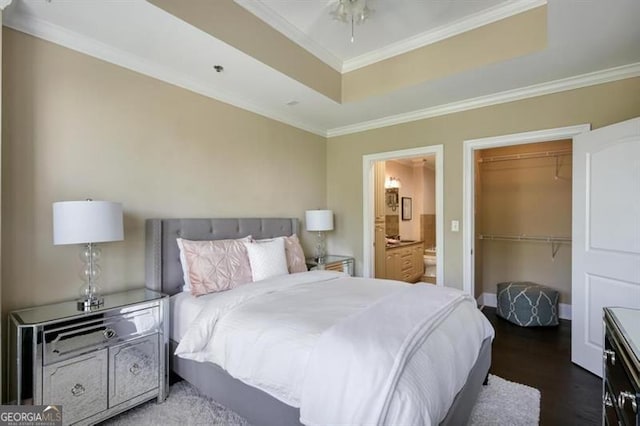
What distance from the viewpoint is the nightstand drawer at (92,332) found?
1.78 meters

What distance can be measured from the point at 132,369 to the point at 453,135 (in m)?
3.76

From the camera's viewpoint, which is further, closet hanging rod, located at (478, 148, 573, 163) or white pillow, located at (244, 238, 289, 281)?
closet hanging rod, located at (478, 148, 573, 163)

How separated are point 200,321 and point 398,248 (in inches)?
164

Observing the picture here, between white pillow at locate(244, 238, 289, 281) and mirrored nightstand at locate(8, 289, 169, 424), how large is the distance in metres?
0.79

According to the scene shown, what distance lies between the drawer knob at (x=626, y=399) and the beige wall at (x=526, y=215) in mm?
3722

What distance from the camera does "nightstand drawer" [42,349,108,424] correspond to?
1.77 metres

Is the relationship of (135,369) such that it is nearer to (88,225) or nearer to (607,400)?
(88,225)

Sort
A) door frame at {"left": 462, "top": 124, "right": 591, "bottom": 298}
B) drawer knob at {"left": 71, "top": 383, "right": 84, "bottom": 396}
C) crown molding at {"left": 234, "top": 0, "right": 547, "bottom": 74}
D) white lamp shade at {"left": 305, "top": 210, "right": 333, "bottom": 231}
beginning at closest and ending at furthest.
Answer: drawer knob at {"left": 71, "top": 383, "right": 84, "bottom": 396} → crown molding at {"left": 234, "top": 0, "right": 547, "bottom": 74} → door frame at {"left": 462, "top": 124, "right": 591, "bottom": 298} → white lamp shade at {"left": 305, "top": 210, "right": 333, "bottom": 231}

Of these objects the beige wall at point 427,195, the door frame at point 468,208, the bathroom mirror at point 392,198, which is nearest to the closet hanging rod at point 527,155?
the door frame at point 468,208

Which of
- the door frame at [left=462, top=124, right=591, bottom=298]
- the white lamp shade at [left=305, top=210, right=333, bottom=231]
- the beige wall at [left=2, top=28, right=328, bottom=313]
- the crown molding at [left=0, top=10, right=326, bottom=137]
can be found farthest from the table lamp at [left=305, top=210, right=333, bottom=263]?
the door frame at [left=462, top=124, right=591, bottom=298]

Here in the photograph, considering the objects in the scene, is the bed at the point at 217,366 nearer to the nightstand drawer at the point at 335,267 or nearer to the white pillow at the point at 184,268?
the white pillow at the point at 184,268

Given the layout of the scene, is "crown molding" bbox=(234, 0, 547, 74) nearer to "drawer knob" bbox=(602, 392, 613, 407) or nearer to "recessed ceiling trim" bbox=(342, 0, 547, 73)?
"recessed ceiling trim" bbox=(342, 0, 547, 73)

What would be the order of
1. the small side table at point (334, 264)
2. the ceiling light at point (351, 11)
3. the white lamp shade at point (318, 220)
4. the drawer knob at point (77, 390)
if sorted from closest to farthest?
the drawer knob at point (77, 390), the ceiling light at point (351, 11), the small side table at point (334, 264), the white lamp shade at point (318, 220)

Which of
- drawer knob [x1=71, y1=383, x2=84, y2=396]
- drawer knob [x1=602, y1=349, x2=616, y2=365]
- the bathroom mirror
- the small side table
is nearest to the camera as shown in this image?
drawer knob [x1=602, y1=349, x2=616, y2=365]
